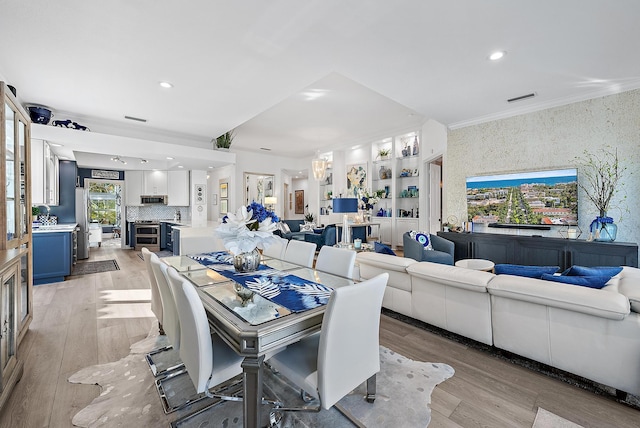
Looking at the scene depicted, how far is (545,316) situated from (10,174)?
4.29m

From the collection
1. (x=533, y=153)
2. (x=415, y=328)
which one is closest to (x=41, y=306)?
(x=415, y=328)

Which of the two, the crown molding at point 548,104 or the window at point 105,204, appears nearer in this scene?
the crown molding at point 548,104

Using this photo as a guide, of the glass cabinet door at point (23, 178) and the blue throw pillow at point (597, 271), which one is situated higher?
the glass cabinet door at point (23, 178)

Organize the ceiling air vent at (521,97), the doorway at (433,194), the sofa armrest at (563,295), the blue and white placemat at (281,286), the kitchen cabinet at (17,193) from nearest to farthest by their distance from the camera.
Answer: the blue and white placemat at (281,286)
the sofa armrest at (563,295)
the kitchen cabinet at (17,193)
the ceiling air vent at (521,97)
the doorway at (433,194)

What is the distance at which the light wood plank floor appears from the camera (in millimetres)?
1609

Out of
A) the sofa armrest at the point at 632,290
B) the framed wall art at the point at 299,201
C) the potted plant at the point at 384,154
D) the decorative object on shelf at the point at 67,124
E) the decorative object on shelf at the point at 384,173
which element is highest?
the potted plant at the point at 384,154

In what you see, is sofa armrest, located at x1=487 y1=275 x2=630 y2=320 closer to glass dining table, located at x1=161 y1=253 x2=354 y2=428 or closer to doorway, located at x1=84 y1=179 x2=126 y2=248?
glass dining table, located at x1=161 y1=253 x2=354 y2=428

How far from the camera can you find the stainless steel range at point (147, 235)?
25.1 ft

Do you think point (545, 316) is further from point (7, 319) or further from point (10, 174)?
point (10, 174)

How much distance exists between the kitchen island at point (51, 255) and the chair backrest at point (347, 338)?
5.25 m

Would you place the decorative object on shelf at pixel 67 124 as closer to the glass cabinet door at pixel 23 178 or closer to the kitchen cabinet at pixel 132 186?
the glass cabinet door at pixel 23 178

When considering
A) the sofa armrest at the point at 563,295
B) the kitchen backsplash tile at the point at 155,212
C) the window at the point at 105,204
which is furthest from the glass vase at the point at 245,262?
the window at the point at 105,204

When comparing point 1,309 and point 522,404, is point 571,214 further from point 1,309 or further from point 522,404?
point 1,309

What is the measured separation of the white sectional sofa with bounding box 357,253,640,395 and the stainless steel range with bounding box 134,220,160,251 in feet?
24.1
